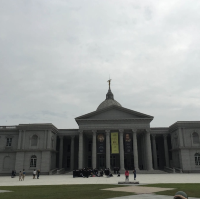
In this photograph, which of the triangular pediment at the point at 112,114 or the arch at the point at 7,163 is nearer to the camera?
the arch at the point at 7,163

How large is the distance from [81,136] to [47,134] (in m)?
8.14

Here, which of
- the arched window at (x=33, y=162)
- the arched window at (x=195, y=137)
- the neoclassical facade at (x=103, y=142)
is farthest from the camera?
the arched window at (x=195, y=137)

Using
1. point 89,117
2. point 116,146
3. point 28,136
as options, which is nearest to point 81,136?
point 89,117

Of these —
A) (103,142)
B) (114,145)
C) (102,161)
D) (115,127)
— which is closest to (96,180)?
(114,145)

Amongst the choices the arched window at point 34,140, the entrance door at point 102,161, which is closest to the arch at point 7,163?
the arched window at point 34,140

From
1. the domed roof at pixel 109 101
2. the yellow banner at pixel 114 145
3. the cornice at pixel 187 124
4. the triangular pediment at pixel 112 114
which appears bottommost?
the yellow banner at pixel 114 145

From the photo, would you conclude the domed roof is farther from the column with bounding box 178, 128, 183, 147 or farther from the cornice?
the column with bounding box 178, 128, 183, 147

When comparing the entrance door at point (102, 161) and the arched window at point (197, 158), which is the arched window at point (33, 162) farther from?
the arched window at point (197, 158)

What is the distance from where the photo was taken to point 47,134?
52750 mm

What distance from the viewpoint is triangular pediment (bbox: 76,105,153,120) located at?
54.9 meters

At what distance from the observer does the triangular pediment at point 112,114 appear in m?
54.9

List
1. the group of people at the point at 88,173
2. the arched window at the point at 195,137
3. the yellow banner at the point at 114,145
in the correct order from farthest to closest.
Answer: the arched window at the point at 195,137
the yellow banner at the point at 114,145
the group of people at the point at 88,173

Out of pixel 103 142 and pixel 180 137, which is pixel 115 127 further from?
pixel 180 137

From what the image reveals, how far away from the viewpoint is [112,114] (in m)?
55.9
